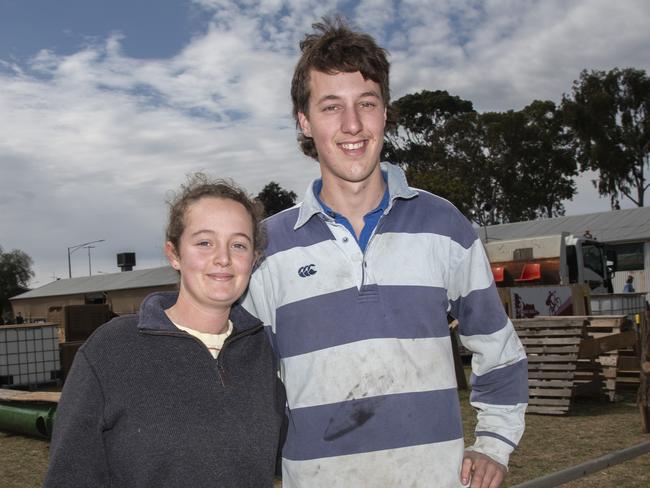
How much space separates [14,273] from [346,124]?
86.4 meters

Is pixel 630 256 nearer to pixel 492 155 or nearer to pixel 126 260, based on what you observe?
pixel 492 155

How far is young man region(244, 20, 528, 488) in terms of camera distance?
8.45ft

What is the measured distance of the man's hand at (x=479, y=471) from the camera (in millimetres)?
2648

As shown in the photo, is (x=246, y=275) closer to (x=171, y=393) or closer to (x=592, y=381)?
(x=171, y=393)

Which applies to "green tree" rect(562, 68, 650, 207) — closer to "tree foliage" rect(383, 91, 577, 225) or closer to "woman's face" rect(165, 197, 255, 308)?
"tree foliage" rect(383, 91, 577, 225)

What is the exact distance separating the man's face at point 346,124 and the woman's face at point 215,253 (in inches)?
17.0

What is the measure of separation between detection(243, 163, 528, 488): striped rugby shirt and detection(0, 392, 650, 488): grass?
4572mm

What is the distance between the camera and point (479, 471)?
104 inches

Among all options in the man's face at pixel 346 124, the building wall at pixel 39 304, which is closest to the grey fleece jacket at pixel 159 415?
the man's face at pixel 346 124

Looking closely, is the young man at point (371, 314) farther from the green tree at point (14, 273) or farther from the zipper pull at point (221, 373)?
the green tree at point (14, 273)

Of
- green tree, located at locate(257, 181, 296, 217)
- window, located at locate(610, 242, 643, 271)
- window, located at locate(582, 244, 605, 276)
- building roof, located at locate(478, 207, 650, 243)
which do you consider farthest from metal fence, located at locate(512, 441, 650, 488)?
green tree, located at locate(257, 181, 296, 217)

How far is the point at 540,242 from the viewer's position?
20.7 metres

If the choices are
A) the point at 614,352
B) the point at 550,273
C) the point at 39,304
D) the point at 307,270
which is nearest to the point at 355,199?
the point at 307,270

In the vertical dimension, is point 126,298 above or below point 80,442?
above
